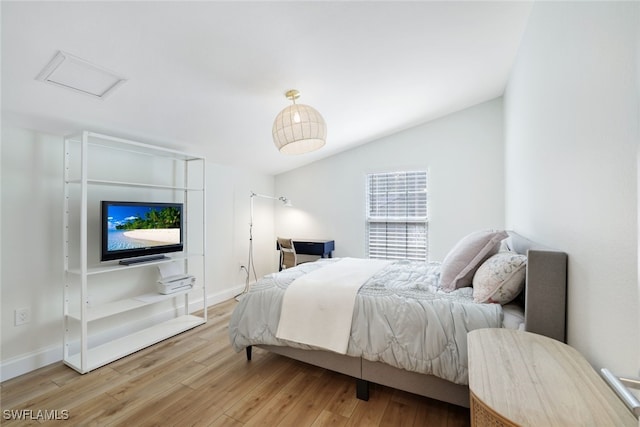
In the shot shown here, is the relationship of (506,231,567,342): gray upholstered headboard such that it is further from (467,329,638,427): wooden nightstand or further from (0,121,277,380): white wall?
(0,121,277,380): white wall

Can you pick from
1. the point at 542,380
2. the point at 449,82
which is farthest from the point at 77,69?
the point at 449,82

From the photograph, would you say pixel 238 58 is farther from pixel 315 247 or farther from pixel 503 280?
pixel 315 247

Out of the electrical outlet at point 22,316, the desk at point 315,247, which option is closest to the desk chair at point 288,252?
the desk at point 315,247

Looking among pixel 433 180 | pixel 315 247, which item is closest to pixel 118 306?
pixel 315 247

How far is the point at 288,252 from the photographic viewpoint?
13.3 ft

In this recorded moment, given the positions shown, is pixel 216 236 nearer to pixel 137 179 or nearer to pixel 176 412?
pixel 137 179

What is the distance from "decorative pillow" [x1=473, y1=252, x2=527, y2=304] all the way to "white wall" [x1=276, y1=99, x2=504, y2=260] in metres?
2.21

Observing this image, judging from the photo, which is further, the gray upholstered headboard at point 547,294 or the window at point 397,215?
the window at point 397,215

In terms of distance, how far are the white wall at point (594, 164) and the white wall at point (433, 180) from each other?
1.94 m

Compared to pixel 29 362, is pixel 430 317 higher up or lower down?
higher up

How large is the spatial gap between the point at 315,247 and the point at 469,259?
8.39 ft

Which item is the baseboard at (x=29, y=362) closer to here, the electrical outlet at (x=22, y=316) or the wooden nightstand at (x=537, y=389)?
the electrical outlet at (x=22, y=316)

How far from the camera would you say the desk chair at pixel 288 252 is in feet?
13.1

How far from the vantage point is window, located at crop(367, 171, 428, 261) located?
4004mm
